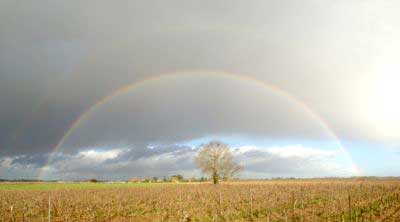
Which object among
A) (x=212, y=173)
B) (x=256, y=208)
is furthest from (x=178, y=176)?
(x=256, y=208)

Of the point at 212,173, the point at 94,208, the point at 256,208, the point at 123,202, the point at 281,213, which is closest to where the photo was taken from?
the point at 281,213

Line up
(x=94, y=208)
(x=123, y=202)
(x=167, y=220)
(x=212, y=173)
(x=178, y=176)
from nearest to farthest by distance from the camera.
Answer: (x=167, y=220) → (x=94, y=208) → (x=123, y=202) → (x=212, y=173) → (x=178, y=176)

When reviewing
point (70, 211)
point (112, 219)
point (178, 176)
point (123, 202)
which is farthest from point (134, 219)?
point (178, 176)

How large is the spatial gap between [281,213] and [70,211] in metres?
16.9

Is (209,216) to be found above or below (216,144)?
below

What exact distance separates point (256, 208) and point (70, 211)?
15.0 m

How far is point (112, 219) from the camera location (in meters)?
30.1

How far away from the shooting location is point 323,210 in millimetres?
32406

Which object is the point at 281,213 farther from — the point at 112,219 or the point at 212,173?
the point at 212,173

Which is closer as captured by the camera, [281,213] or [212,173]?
[281,213]

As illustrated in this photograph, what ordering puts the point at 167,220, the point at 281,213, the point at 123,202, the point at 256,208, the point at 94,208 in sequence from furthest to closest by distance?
the point at 123,202, the point at 94,208, the point at 256,208, the point at 281,213, the point at 167,220

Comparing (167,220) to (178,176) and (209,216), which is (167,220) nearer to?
(209,216)

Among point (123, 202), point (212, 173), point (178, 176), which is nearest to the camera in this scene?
point (123, 202)

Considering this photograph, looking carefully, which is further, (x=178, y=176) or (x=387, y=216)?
(x=178, y=176)
